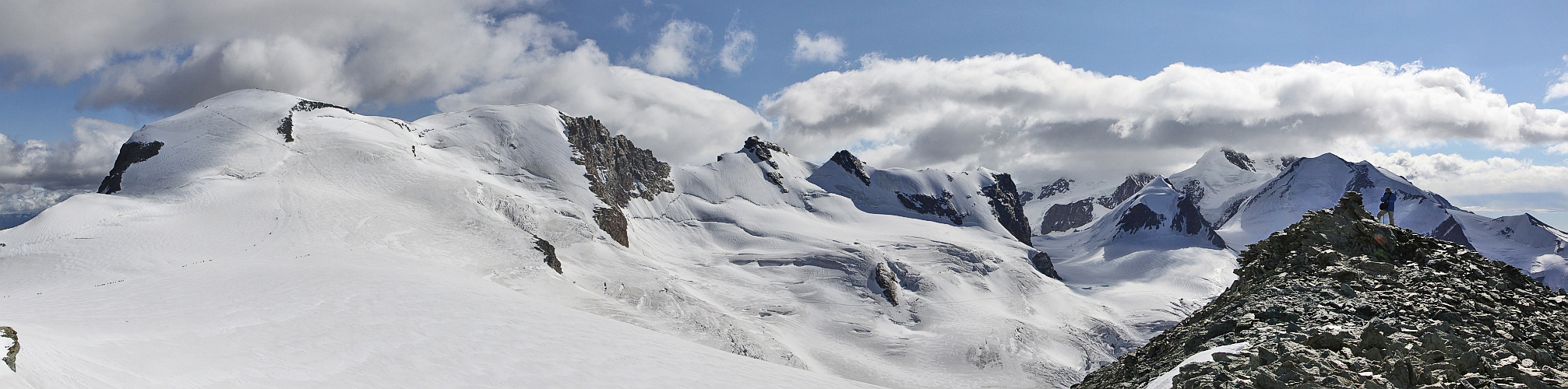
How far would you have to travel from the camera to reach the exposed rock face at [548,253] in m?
83.6

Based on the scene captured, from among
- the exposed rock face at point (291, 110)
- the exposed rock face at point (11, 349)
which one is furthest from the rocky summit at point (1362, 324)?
the exposed rock face at point (291, 110)

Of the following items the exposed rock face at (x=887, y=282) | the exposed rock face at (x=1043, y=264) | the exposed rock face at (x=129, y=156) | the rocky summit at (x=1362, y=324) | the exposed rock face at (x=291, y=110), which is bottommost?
the rocky summit at (x=1362, y=324)

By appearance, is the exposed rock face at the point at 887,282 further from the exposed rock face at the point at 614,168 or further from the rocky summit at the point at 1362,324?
the rocky summit at the point at 1362,324

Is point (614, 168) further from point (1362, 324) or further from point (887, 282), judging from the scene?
point (1362, 324)

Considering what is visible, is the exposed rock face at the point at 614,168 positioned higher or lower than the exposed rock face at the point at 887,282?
higher

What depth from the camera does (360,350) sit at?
27812mm

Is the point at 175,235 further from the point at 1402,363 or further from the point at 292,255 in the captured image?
the point at 1402,363

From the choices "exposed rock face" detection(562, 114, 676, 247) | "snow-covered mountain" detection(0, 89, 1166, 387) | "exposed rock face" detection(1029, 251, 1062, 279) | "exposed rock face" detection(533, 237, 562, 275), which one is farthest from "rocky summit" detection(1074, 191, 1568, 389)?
"exposed rock face" detection(1029, 251, 1062, 279)

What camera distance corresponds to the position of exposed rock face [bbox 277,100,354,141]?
329 feet

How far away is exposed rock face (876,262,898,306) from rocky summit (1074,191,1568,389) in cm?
11057

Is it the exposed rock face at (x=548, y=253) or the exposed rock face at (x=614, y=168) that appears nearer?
the exposed rock face at (x=548, y=253)

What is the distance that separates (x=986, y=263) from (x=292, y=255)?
132 meters

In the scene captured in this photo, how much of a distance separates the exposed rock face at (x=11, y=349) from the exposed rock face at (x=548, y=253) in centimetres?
6586

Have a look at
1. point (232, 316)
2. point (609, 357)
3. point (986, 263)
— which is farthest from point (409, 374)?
point (986, 263)
